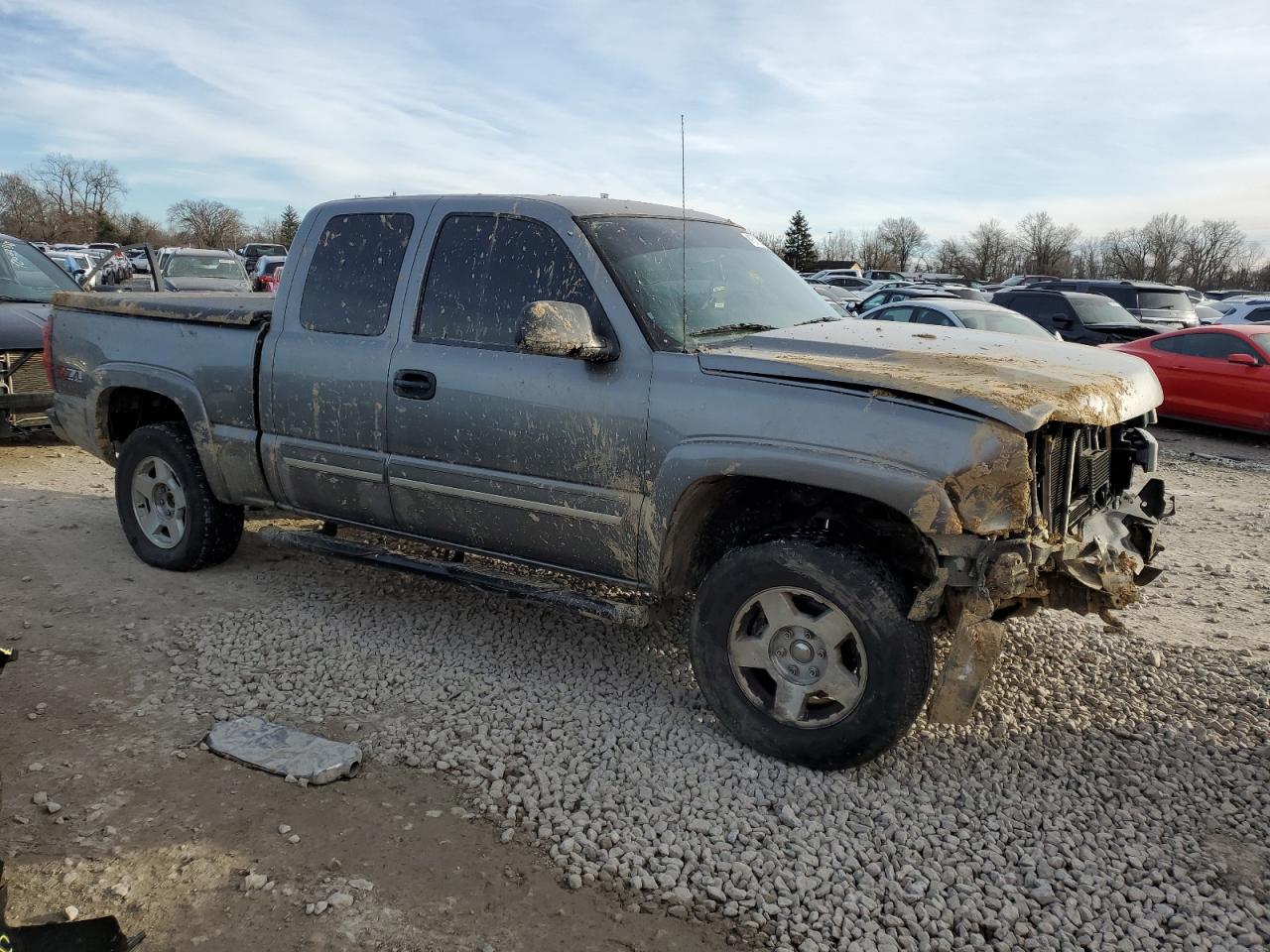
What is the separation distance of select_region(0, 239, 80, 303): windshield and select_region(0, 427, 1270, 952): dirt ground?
5.34m

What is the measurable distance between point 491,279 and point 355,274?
2.75ft

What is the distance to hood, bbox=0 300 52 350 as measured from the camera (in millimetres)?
8391

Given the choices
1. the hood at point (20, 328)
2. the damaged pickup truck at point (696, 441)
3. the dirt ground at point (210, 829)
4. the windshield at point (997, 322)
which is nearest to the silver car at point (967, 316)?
the windshield at point (997, 322)

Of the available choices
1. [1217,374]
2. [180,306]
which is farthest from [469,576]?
[1217,374]

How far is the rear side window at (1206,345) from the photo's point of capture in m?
11.2

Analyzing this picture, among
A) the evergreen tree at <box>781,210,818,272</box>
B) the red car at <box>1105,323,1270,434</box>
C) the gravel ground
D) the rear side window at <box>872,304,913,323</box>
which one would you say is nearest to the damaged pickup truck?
the gravel ground

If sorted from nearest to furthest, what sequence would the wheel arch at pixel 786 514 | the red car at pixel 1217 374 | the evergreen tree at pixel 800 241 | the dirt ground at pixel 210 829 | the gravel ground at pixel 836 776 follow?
1. the dirt ground at pixel 210 829
2. the gravel ground at pixel 836 776
3. the wheel arch at pixel 786 514
4. the red car at pixel 1217 374
5. the evergreen tree at pixel 800 241

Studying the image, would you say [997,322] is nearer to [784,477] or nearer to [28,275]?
[784,477]

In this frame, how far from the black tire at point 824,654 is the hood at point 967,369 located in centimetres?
64

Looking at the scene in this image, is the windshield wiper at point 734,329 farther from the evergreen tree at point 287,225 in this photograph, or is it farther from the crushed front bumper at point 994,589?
the evergreen tree at point 287,225

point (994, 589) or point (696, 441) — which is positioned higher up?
point (696, 441)

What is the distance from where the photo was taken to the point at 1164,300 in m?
18.3

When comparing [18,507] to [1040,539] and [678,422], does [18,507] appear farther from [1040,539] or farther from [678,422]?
[1040,539]

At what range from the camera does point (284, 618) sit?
195 inches
